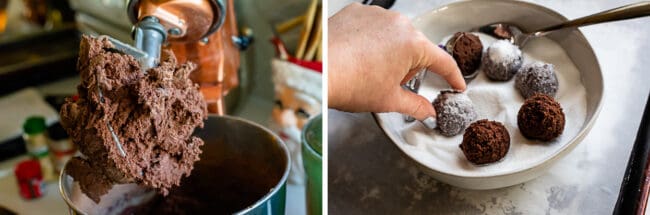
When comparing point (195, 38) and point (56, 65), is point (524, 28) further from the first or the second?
point (56, 65)

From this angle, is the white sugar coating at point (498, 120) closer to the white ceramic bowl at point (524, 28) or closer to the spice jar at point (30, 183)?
the white ceramic bowl at point (524, 28)

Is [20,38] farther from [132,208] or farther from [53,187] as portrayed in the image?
[132,208]

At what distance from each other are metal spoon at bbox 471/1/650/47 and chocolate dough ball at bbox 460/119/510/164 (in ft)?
0.19

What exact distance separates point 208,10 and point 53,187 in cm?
32

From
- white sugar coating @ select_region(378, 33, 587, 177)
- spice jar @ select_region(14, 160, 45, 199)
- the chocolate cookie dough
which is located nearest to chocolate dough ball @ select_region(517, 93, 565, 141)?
white sugar coating @ select_region(378, 33, 587, 177)

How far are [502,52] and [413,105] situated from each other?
6cm

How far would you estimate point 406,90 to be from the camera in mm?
339

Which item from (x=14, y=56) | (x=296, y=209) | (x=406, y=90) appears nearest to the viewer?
(x=406, y=90)

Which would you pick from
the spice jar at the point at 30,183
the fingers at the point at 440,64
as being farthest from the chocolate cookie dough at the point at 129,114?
the spice jar at the point at 30,183

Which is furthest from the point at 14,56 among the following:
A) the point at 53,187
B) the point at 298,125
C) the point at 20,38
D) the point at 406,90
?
the point at 406,90

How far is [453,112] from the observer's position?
1.10ft

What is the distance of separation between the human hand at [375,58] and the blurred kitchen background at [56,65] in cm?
19


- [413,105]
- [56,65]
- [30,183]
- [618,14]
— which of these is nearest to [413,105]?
[413,105]

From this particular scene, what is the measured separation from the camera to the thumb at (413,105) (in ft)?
1.10
